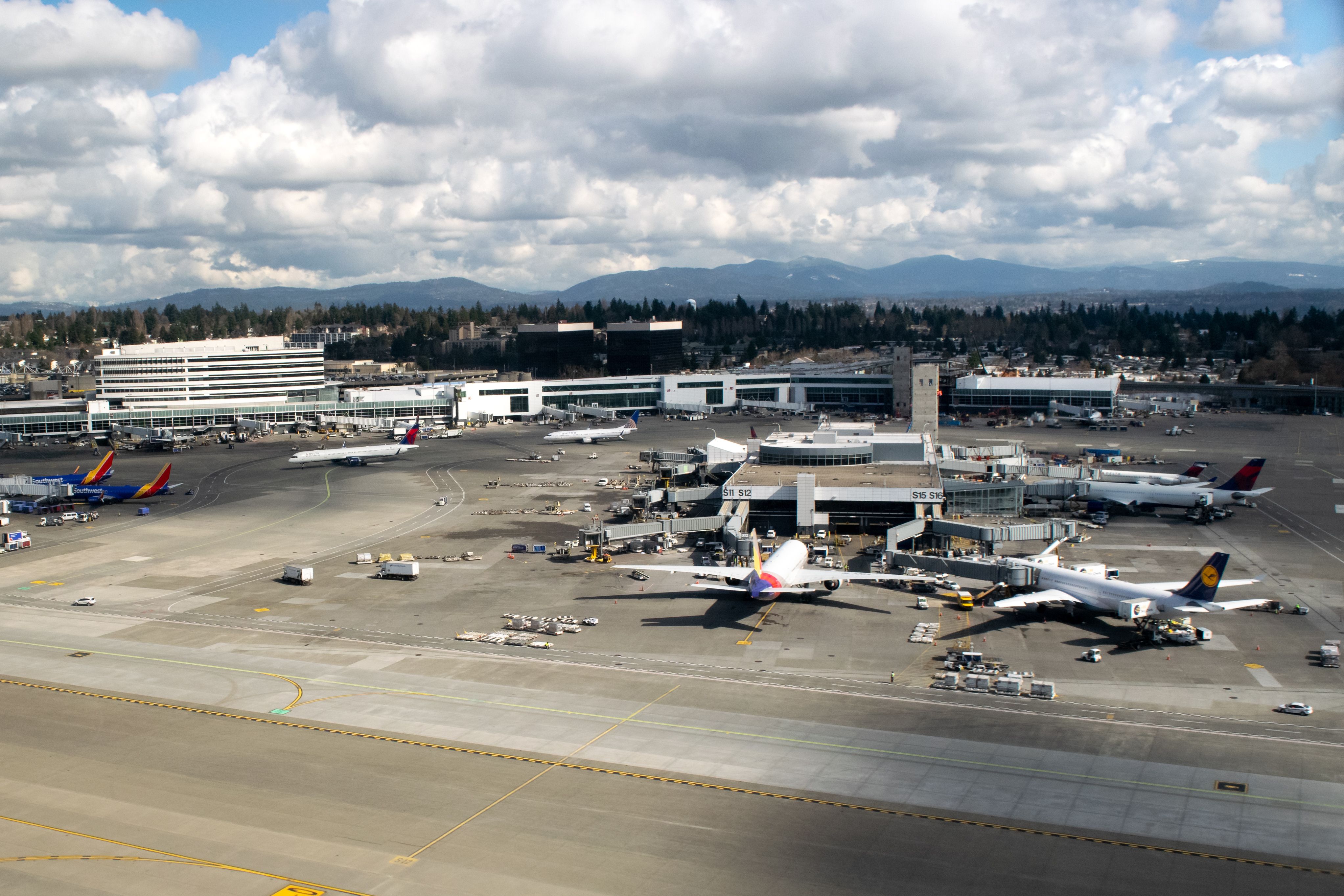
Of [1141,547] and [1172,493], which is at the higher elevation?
[1172,493]

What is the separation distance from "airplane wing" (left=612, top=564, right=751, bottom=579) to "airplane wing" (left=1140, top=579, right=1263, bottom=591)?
26.4 m

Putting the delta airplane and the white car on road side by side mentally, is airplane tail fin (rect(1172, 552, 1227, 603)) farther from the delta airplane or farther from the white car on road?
the delta airplane

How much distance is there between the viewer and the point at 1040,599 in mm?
65500

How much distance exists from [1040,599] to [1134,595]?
229 inches

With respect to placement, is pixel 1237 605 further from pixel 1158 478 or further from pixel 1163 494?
pixel 1158 478

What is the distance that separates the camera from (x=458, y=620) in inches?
2709

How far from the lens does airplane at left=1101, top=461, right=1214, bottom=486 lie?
361ft

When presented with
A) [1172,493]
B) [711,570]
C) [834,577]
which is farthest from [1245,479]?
[711,570]

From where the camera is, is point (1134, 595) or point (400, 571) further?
point (400, 571)

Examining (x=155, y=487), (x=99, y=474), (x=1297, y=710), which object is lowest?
(x=1297, y=710)

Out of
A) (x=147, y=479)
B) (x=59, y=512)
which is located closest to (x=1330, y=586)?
(x=59, y=512)

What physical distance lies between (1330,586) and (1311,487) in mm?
49743

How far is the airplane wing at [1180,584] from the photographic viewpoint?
206 feet

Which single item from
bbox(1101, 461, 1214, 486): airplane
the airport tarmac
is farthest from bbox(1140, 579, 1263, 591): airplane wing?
bbox(1101, 461, 1214, 486): airplane
